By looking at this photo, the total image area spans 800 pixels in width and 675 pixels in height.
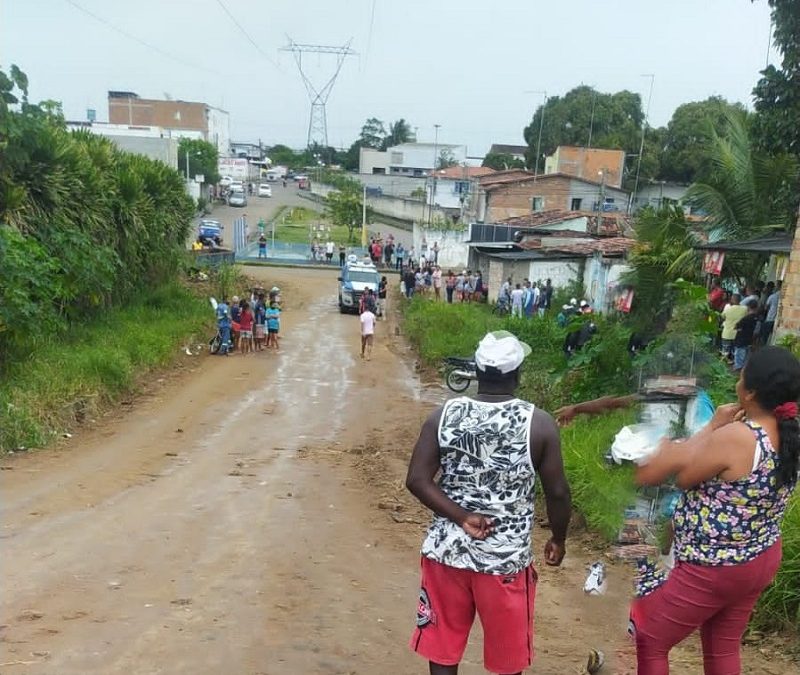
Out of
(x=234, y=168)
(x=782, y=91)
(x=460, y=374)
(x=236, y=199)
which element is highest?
(x=234, y=168)

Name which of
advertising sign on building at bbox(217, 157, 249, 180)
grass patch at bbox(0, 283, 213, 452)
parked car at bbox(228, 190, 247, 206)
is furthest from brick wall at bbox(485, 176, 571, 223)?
advertising sign on building at bbox(217, 157, 249, 180)

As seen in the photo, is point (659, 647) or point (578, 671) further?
point (578, 671)

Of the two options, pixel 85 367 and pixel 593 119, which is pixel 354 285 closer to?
pixel 85 367

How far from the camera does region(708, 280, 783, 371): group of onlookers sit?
12742mm

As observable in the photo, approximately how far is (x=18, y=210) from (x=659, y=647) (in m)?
13.2

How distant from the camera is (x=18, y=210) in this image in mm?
13453

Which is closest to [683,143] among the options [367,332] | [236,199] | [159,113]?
[236,199]

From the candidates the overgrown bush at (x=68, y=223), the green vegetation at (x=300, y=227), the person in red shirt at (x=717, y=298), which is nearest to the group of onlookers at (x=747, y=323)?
the person in red shirt at (x=717, y=298)

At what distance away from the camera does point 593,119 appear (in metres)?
59.7

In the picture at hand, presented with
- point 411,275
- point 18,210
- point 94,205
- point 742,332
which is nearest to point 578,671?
A: point 742,332

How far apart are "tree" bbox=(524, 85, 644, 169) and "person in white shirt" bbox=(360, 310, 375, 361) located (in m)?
41.4

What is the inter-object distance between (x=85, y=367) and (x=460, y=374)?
7.19 meters

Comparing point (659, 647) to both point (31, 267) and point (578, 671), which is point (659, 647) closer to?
point (578, 671)

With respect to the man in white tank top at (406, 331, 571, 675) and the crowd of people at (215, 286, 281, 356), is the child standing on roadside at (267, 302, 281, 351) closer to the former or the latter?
the crowd of people at (215, 286, 281, 356)
